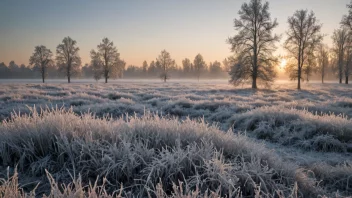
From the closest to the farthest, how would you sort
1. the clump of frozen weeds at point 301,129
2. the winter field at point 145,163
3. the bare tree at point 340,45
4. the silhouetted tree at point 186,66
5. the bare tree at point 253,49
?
the winter field at point 145,163
the clump of frozen weeds at point 301,129
the bare tree at point 253,49
the bare tree at point 340,45
the silhouetted tree at point 186,66

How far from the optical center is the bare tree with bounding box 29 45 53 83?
49406 mm

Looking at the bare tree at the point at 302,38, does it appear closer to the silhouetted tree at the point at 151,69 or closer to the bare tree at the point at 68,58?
the bare tree at the point at 68,58

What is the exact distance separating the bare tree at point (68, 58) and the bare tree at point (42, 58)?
13.4ft

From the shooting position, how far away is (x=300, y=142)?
5641mm

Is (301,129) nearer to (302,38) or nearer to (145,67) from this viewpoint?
(302,38)

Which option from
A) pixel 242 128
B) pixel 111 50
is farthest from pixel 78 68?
pixel 242 128

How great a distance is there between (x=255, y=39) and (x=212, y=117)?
19228mm

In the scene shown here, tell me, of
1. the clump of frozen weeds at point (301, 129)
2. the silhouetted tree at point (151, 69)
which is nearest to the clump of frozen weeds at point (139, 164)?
the clump of frozen weeds at point (301, 129)

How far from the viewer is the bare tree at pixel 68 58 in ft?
158

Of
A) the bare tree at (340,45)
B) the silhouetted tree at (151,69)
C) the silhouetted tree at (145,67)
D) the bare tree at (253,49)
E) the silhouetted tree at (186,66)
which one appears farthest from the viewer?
the silhouetted tree at (145,67)

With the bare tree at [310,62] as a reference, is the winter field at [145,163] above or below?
below

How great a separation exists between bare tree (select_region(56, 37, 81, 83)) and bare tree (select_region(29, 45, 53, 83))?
410cm

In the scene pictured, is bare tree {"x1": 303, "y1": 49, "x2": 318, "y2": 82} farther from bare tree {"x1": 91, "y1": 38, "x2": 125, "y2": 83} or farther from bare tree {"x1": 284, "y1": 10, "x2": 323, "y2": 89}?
bare tree {"x1": 91, "y1": 38, "x2": 125, "y2": 83}

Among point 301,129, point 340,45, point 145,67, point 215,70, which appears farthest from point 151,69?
point 301,129
